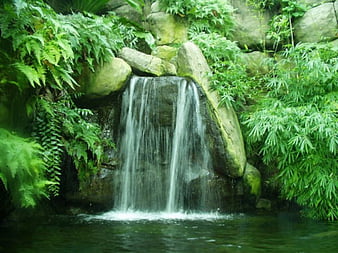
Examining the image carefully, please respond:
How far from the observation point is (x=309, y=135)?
5.83 meters

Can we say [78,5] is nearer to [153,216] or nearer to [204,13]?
[204,13]

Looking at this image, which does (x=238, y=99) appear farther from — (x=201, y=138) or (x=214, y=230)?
(x=214, y=230)

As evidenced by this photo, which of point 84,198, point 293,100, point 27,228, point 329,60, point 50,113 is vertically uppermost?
point 329,60

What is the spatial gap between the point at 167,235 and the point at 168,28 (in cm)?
642

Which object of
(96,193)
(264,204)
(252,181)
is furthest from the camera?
(264,204)

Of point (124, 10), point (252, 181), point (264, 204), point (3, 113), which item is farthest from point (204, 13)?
point (3, 113)

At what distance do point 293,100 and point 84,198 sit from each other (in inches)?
164

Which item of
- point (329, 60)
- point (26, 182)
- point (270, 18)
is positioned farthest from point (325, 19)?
point (26, 182)

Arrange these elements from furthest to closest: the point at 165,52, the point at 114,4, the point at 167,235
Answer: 1. the point at 114,4
2. the point at 165,52
3. the point at 167,235

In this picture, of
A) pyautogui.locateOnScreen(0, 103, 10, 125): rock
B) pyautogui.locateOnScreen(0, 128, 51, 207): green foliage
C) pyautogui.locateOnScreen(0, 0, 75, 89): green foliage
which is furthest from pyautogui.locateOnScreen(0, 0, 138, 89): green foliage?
pyautogui.locateOnScreen(0, 128, 51, 207): green foliage

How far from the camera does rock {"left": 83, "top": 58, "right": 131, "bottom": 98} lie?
659cm

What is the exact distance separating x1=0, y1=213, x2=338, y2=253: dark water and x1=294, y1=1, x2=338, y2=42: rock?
17.9ft

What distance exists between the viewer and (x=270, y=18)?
1006 centimetres

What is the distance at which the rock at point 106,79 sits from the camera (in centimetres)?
659
